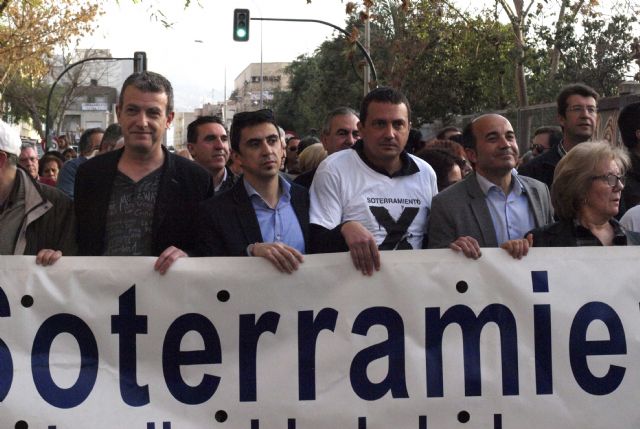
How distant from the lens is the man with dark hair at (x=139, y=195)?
444 centimetres

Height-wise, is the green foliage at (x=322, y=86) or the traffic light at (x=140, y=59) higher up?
the green foliage at (x=322, y=86)

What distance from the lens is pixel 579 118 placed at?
253 inches

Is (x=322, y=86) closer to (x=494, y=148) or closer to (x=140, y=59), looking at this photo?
(x=140, y=59)

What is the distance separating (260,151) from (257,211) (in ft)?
0.91

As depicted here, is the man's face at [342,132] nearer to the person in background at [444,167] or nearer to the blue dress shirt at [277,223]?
the person in background at [444,167]

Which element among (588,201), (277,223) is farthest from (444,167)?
(277,223)

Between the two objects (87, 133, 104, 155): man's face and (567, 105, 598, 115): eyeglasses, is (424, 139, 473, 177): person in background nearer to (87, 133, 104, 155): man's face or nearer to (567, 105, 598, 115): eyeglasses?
(567, 105, 598, 115): eyeglasses

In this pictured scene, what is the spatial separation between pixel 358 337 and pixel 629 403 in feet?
3.52

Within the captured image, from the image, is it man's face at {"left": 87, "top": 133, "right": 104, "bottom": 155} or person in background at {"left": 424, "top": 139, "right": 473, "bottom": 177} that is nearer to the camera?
person in background at {"left": 424, "top": 139, "right": 473, "bottom": 177}

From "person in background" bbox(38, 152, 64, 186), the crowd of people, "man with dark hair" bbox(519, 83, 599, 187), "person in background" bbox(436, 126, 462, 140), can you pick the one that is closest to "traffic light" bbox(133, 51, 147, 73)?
"person in background" bbox(38, 152, 64, 186)

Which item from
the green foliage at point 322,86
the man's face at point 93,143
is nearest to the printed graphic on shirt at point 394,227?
the man's face at point 93,143

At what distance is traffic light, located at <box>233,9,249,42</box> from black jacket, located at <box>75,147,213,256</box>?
17.5 m

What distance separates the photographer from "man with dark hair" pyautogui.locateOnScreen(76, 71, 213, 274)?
4.44m

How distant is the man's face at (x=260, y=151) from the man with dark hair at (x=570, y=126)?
215 centimetres
